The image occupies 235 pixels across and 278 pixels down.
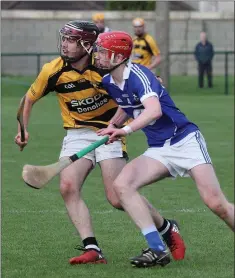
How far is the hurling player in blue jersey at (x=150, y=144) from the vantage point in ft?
23.9

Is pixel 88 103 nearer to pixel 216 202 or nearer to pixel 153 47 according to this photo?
pixel 216 202

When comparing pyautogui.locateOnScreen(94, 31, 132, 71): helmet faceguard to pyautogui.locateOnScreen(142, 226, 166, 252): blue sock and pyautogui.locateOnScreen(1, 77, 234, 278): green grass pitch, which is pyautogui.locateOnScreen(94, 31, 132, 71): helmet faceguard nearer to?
pyautogui.locateOnScreen(142, 226, 166, 252): blue sock

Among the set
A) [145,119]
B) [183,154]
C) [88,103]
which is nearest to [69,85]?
[88,103]

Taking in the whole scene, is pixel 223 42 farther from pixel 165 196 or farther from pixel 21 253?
pixel 21 253

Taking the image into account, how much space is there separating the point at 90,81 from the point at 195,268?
1.71m

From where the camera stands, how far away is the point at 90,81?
314 inches

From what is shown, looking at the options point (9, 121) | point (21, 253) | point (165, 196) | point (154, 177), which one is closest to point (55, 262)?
point (21, 253)

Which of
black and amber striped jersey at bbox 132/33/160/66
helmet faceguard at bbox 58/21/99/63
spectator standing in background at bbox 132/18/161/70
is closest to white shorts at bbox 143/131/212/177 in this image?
helmet faceguard at bbox 58/21/99/63

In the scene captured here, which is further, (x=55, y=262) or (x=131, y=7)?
(x=131, y=7)

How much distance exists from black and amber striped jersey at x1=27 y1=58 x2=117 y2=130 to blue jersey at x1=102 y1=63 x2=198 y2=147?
1.09ft

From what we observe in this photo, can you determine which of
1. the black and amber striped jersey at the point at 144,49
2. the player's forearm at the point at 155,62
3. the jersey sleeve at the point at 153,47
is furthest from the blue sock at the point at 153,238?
the black and amber striped jersey at the point at 144,49

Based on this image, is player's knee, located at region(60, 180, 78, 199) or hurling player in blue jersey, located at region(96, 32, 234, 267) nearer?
hurling player in blue jersey, located at region(96, 32, 234, 267)

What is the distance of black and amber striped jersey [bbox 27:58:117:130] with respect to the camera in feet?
26.2

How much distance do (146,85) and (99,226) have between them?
2398 mm
